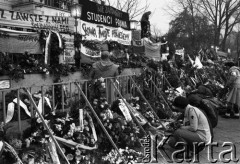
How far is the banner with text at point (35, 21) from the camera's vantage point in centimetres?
742

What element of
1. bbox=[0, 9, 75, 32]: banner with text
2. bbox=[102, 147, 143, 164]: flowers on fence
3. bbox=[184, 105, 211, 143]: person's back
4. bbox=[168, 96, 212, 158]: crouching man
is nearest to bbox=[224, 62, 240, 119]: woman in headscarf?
bbox=[168, 96, 212, 158]: crouching man

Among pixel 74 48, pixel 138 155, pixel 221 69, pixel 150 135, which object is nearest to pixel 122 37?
pixel 74 48

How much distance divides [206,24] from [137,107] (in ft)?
94.8

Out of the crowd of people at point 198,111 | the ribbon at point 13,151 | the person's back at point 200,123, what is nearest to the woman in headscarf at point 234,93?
the crowd of people at point 198,111

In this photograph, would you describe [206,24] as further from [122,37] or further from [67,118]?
[67,118]

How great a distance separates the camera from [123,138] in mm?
4758

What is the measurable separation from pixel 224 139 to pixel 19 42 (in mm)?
6245

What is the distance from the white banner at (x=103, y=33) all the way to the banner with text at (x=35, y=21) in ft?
2.91

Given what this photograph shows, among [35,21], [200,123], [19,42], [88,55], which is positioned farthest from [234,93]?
[19,42]

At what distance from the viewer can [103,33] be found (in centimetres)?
879

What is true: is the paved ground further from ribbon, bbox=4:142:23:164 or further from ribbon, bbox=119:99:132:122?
ribbon, bbox=4:142:23:164

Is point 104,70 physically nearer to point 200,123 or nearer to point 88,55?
point 200,123

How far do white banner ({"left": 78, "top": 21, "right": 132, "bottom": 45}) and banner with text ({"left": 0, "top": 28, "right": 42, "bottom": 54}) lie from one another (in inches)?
61.9

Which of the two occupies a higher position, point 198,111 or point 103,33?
point 103,33
